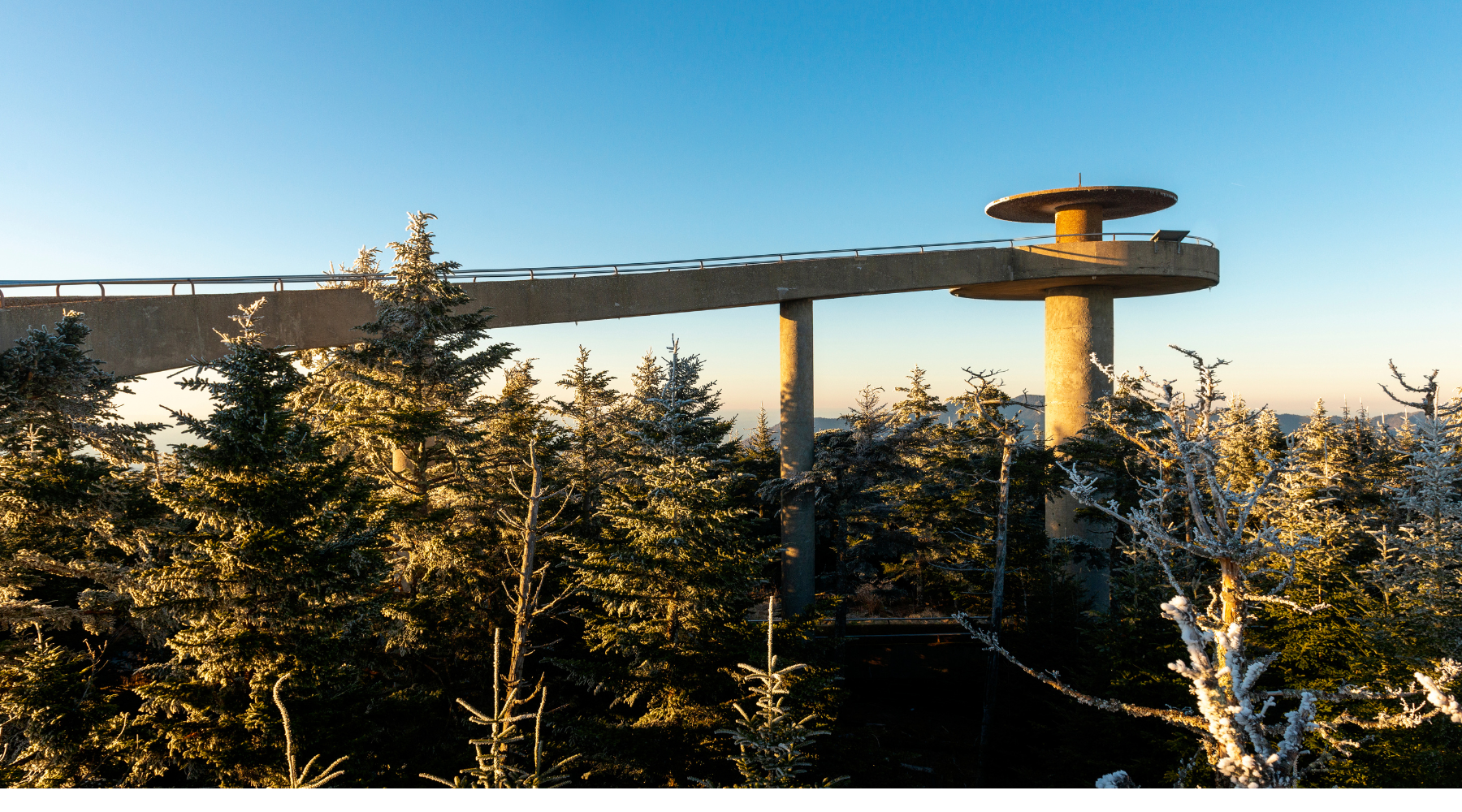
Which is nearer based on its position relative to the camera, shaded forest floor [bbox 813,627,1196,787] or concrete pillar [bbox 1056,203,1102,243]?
shaded forest floor [bbox 813,627,1196,787]

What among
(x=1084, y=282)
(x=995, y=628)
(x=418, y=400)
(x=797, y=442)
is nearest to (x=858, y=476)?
(x=797, y=442)

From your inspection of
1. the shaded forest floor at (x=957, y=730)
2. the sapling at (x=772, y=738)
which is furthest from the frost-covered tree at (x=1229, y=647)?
the shaded forest floor at (x=957, y=730)

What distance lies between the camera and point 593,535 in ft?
59.3

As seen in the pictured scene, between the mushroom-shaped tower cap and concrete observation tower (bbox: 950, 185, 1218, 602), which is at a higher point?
the mushroom-shaped tower cap

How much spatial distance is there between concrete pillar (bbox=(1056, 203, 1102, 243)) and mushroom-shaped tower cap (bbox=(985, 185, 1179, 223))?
149 mm

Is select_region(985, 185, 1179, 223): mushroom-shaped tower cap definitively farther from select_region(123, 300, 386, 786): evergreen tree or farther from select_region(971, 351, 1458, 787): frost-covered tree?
select_region(123, 300, 386, 786): evergreen tree

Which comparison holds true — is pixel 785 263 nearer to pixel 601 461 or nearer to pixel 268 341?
pixel 601 461

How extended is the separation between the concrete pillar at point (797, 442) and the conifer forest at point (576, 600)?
2.20ft

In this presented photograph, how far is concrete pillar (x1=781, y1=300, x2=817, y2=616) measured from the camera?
19844mm

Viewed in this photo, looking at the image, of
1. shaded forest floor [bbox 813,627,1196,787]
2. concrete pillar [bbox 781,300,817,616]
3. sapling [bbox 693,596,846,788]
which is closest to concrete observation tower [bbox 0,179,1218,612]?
concrete pillar [bbox 781,300,817,616]

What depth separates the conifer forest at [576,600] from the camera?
8.65m

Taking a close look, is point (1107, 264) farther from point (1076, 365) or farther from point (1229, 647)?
point (1229, 647)
